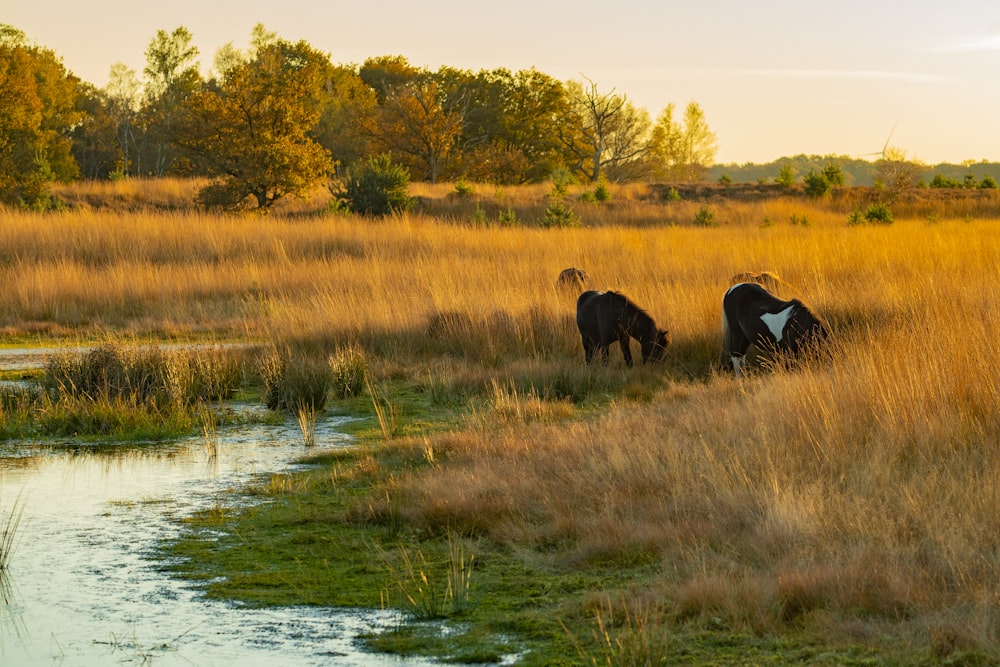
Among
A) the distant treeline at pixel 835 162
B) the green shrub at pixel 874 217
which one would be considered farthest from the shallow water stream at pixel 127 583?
the distant treeline at pixel 835 162

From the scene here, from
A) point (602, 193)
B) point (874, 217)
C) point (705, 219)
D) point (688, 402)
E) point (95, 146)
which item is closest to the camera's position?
point (688, 402)

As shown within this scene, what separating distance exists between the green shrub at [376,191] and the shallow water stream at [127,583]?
2205 cm

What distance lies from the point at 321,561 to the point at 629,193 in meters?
33.7

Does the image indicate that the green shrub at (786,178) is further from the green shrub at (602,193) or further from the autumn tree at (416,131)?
the autumn tree at (416,131)

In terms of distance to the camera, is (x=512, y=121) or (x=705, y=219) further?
(x=512, y=121)

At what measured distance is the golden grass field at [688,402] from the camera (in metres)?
5.01

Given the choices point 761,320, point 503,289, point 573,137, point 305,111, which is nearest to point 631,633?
point 761,320

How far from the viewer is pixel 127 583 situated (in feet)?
18.5

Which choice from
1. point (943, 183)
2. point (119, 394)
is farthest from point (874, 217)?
point (119, 394)

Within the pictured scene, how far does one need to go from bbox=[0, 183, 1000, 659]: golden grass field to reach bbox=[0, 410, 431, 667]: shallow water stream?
1.40m

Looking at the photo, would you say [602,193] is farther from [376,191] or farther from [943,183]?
[943,183]

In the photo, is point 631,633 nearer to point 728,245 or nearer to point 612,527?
point 612,527

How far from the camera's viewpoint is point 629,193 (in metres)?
38.7

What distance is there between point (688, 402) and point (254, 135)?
76.1ft
